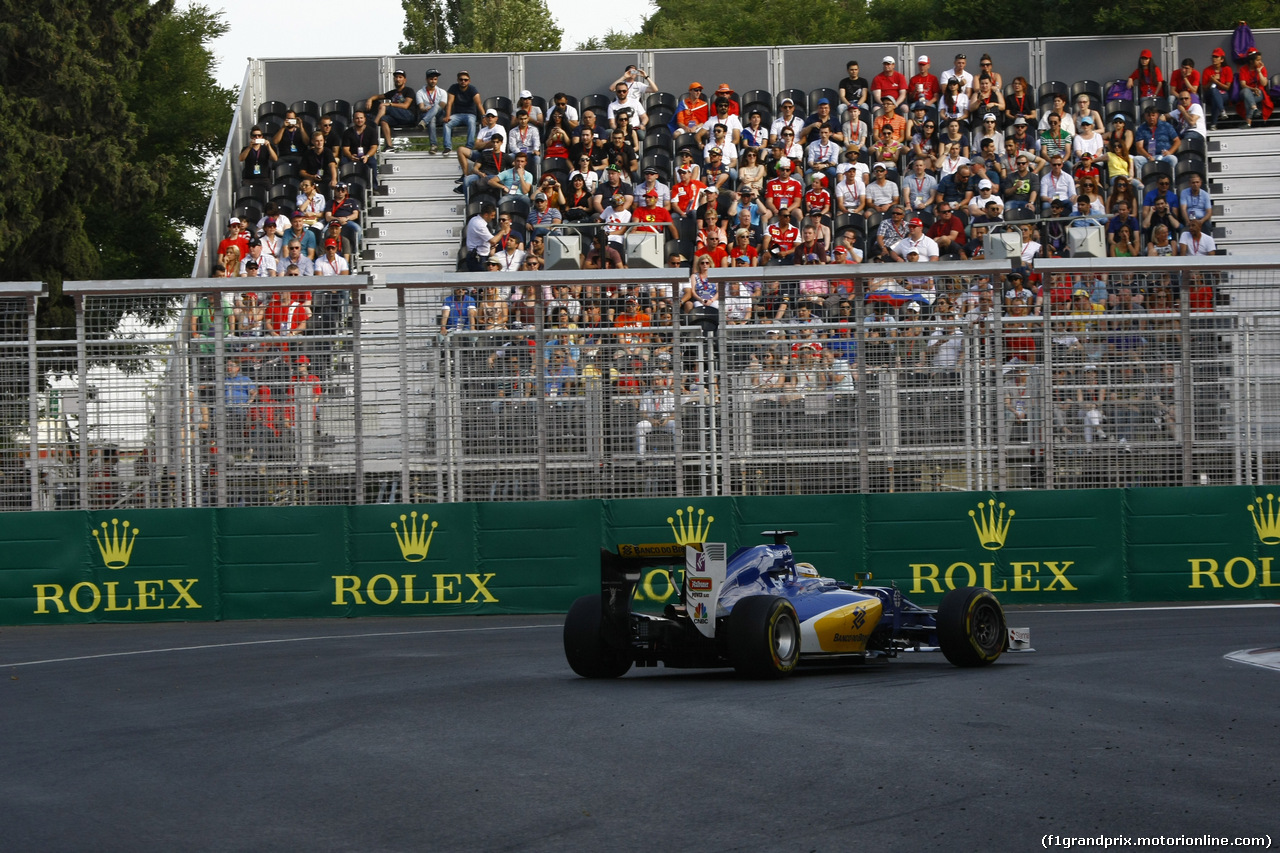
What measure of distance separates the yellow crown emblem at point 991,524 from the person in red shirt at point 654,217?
6145 millimetres

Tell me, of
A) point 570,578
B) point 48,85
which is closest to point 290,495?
point 570,578

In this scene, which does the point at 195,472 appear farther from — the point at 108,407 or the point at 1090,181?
the point at 1090,181

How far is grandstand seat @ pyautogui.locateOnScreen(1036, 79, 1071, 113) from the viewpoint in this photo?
2336 cm

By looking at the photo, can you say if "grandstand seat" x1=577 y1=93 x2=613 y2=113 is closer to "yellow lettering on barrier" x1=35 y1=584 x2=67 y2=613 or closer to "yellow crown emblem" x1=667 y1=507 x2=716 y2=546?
"yellow crown emblem" x1=667 y1=507 x2=716 y2=546

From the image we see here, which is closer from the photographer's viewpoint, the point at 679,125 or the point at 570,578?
the point at 570,578

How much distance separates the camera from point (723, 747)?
21.7 feet

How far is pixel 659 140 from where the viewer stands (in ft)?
74.6

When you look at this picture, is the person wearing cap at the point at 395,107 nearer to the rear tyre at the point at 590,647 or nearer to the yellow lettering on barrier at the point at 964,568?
the yellow lettering on barrier at the point at 964,568

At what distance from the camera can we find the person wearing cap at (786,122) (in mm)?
22438

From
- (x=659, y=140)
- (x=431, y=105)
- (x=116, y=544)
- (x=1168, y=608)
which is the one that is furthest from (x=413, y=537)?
(x=431, y=105)

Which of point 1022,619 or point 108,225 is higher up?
point 108,225

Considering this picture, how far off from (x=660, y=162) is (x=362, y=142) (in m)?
4.64

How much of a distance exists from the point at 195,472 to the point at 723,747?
9.36 meters

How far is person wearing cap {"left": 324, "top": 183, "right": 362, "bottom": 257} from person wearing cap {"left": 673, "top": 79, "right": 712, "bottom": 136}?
500 centimetres
